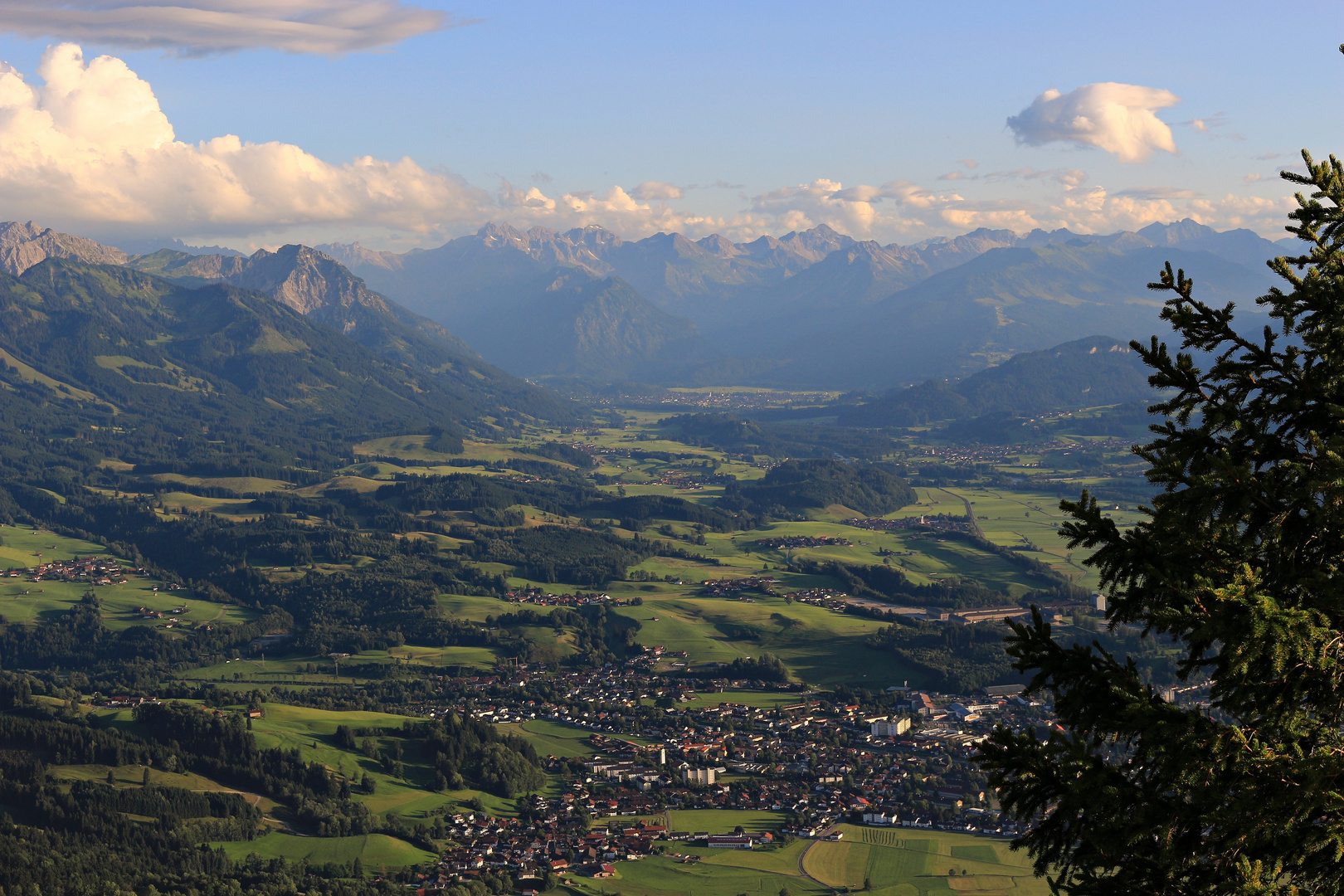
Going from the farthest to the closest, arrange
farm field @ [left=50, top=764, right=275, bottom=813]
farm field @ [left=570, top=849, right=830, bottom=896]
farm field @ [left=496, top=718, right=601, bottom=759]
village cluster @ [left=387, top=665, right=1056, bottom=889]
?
farm field @ [left=496, top=718, right=601, bottom=759] → farm field @ [left=50, top=764, right=275, bottom=813] → village cluster @ [left=387, top=665, right=1056, bottom=889] → farm field @ [left=570, top=849, right=830, bottom=896]

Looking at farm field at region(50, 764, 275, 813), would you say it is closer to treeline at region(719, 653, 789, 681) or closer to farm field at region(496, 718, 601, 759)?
farm field at region(496, 718, 601, 759)

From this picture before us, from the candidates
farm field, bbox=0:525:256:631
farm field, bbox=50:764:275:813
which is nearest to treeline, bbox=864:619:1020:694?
farm field, bbox=50:764:275:813

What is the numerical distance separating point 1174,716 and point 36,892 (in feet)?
280

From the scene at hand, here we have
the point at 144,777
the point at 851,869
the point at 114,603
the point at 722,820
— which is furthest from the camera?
the point at 114,603

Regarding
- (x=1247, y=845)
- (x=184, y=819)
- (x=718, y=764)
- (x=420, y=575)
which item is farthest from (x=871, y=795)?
(x=420, y=575)

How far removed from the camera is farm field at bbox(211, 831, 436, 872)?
87.9m

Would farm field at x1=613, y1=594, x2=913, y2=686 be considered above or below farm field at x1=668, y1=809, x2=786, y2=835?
above

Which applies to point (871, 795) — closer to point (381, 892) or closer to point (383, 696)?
point (381, 892)

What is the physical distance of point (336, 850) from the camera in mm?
91000

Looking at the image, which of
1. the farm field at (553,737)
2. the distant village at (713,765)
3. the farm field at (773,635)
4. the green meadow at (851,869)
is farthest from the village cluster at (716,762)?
the farm field at (773,635)

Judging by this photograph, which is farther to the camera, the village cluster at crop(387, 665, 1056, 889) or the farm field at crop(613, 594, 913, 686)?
the farm field at crop(613, 594, 913, 686)

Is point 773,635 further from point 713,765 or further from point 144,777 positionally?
point 144,777

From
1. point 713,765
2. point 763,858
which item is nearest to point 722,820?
point 763,858

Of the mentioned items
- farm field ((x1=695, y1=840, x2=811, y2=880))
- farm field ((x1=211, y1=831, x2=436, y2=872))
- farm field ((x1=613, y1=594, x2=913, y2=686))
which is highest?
farm field ((x1=613, y1=594, x2=913, y2=686))
